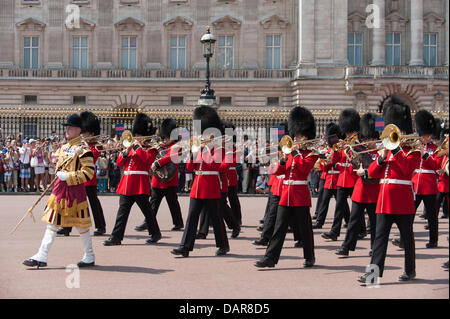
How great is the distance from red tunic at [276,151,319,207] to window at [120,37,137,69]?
27237 millimetres

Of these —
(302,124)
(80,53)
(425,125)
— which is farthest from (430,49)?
(302,124)

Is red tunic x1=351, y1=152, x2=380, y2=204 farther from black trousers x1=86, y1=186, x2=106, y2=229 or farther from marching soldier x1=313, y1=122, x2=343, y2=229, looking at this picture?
black trousers x1=86, y1=186, x2=106, y2=229

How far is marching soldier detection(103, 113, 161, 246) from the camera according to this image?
8.90 m

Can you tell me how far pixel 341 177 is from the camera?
31.6 feet

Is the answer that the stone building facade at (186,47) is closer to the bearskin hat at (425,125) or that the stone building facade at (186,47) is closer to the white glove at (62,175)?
the bearskin hat at (425,125)

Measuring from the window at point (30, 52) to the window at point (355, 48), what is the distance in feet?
51.7

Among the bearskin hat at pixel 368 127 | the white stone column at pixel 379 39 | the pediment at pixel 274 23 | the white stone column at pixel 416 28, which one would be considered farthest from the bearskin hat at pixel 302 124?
the white stone column at pixel 416 28

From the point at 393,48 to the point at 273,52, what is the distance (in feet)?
20.2

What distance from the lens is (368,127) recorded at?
30.9 feet

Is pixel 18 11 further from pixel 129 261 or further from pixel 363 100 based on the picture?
pixel 129 261

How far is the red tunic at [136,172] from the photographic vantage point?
900 cm

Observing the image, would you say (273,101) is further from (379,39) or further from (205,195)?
(205,195)
